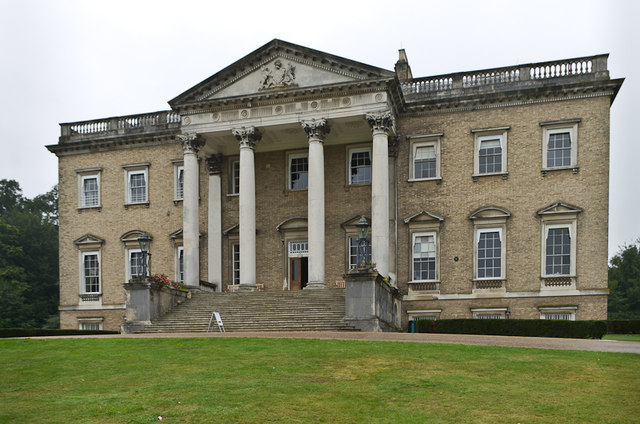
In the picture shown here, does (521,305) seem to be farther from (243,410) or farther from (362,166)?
(243,410)

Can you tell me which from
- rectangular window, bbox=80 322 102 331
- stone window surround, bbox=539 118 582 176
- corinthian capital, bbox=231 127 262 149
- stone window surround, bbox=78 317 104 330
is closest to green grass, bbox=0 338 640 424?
corinthian capital, bbox=231 127 262 149

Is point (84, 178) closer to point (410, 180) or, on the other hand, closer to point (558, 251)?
point (410, 180)

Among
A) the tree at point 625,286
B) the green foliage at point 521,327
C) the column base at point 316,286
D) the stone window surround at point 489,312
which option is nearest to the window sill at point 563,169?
the stone window surround at point 489,312

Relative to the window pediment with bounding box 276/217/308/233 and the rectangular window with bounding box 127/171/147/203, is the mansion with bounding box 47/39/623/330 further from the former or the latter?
the rectangular window with bounding box 127/171/147/203

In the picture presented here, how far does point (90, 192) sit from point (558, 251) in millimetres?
28306

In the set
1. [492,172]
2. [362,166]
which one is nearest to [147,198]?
[362,166]

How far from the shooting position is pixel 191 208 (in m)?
34.3

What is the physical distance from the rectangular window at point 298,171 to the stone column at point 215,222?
4.18m

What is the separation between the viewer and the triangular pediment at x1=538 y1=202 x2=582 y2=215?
3158 cm

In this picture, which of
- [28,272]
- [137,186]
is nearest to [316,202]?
[137,186]

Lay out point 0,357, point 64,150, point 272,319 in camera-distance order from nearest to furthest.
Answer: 1. point 0,357
2. point 272,319
3. point 64,150

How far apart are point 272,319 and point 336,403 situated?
16463mm

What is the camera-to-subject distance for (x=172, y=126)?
128ft

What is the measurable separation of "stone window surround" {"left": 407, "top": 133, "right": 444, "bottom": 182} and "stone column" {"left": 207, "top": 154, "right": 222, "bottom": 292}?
11002mm
